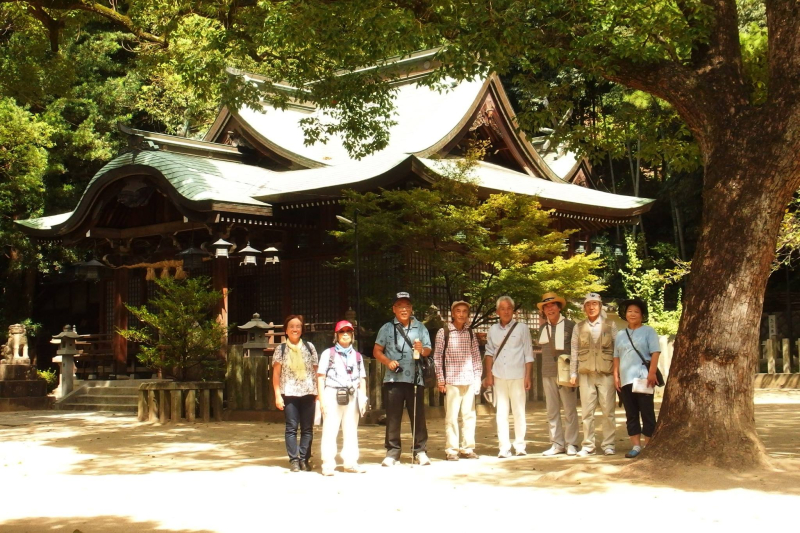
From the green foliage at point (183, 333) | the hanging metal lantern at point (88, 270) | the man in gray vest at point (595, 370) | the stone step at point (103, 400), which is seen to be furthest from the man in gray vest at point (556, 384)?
the hanging metal lantern at point (88, 270)

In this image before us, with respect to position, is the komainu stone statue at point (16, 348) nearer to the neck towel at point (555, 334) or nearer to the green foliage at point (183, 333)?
the green foliage at point (183, 333)

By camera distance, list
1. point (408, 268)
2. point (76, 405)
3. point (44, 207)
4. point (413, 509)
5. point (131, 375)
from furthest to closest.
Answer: point (44, 207)
point (131, 375)
point (76, 405)
point (408, 268)
point (413, 509)

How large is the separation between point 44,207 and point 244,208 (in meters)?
10.8

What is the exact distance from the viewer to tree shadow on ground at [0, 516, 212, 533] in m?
6.39

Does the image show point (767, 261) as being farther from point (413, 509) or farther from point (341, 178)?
point (341, 178)

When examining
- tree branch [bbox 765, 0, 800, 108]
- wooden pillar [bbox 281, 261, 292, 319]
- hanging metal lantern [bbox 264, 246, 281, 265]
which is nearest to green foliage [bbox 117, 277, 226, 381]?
hanging metal lantern [bbox 264, 246, 281, 265]

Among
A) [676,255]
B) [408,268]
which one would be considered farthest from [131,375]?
[676,255]

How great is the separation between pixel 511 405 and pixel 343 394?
7.03 ft

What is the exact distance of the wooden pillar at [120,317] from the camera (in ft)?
69.2

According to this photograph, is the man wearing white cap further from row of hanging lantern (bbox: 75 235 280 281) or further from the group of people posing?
row of hanging lantern (bbox: 75 235 280 281)

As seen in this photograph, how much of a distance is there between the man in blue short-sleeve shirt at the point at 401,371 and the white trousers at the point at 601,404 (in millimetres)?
1777

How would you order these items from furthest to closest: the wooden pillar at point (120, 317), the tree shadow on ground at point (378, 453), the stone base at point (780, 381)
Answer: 1. the stone base at point (780, 381)
2. the wooden pillar at point (120, 317)
3. the tree shadow on ground at point (378, 453)

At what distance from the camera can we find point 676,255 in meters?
31.2

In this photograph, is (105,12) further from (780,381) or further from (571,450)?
(780,381)
